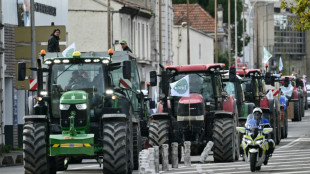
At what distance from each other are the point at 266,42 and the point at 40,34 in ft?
435

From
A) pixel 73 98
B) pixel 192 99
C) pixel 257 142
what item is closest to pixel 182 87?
pixel 192 99

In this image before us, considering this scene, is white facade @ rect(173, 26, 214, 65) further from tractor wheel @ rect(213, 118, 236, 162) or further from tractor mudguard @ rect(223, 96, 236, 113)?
tractor wheel @ rect(213, 118, 236, 162)

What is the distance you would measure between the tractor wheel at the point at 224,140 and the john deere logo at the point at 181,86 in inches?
44.6

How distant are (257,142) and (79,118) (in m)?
5.14

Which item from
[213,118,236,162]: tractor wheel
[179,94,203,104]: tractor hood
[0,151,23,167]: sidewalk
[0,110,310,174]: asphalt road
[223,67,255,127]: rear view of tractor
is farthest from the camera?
[223,67,255,127]: rear view of tractor

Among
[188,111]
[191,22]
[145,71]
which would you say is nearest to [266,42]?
[191,22]

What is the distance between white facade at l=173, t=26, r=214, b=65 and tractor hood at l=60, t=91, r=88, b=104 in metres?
62.5

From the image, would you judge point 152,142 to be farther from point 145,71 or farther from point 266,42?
point 266,42

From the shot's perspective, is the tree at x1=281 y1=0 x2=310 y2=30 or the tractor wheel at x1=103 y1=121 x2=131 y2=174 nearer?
the tractor wheel at x1=103 y1=121 x2=131 y2=174

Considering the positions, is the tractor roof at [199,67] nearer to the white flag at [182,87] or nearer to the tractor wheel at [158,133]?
the white flag at [182,87]

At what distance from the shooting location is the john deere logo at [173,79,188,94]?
93.8 feet

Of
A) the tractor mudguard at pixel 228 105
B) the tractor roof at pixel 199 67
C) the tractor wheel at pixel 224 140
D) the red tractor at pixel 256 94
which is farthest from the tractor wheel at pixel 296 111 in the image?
→ the tractor wheel at pixel 224 140

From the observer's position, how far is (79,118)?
22.5 metres

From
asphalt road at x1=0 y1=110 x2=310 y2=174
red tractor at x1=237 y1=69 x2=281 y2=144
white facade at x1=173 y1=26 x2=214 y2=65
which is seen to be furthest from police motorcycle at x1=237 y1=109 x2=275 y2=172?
white facade at x1=173 y1=26 x2=214 y2=65
